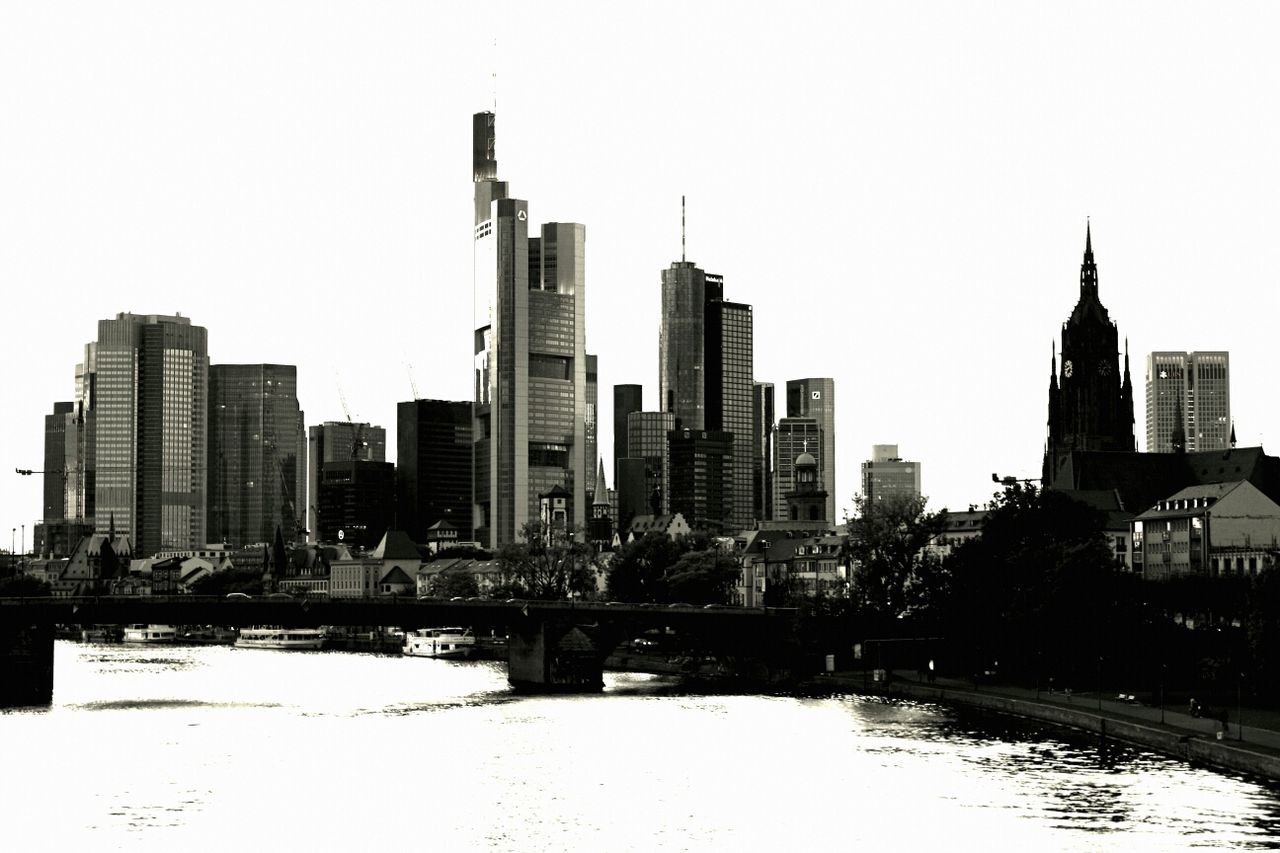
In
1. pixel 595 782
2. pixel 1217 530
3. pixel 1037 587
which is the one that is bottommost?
pixel 595 782

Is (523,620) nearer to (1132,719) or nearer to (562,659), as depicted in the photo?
(562,659)

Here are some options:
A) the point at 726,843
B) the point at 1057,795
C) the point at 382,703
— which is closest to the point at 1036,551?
the point at 382,703

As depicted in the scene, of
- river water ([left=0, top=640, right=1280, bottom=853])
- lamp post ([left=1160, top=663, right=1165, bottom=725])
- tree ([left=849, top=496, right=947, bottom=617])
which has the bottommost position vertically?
river water ([left=0, top=640, right=1280, bottom=853])

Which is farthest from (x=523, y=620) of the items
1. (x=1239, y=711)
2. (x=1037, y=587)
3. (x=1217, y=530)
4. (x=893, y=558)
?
(x=1239, y=711)

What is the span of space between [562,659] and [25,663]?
41.9 meters

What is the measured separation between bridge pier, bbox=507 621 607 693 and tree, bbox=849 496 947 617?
2360 cm

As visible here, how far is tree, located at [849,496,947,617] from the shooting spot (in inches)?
6678

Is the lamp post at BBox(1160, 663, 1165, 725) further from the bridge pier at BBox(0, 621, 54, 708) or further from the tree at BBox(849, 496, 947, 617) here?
the bridge pier at BBox(0, 621, 54, 708)

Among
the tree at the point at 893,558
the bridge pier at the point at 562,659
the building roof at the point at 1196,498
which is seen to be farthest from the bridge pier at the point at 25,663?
the building roof at the point at 1196,498

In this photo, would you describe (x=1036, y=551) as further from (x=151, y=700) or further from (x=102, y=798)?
(x=102, y=798)

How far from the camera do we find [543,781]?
93.4 m

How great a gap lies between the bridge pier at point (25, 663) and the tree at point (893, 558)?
6599 cm

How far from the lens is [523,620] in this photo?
16375 cm

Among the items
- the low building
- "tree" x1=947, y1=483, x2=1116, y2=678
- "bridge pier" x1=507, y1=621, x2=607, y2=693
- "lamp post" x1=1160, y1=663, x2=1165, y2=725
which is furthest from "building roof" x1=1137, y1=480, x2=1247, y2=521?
"bridge pier" x1=507, y1=621, x2=607, y2=693
